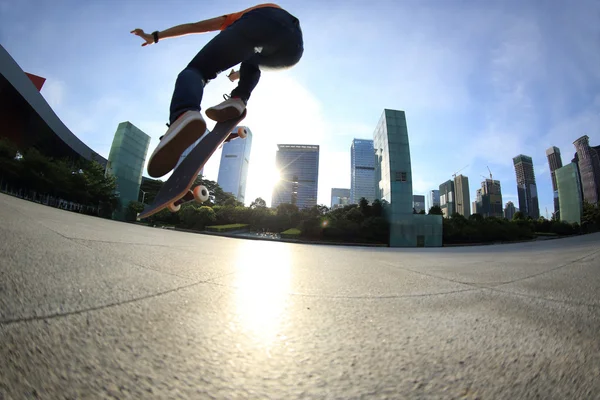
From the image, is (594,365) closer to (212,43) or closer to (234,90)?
(212,43)

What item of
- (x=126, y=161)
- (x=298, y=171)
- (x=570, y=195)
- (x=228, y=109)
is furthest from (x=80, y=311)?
(x=298, y=171)

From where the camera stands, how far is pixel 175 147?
73.2 inches

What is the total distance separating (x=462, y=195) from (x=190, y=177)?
8002 cm

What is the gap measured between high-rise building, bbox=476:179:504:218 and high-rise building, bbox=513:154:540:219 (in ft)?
19.2

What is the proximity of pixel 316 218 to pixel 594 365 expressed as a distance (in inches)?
648

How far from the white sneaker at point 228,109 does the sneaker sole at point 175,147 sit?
0.50 meters

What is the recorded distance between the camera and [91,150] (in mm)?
24547

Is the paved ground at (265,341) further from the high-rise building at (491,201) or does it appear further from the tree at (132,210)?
the high-rise building at (491,201)

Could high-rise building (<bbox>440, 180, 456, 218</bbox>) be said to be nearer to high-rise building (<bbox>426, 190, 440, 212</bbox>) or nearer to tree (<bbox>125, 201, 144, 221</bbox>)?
high-rise building (<bbox>426, 190, 440, 212</bbox>)

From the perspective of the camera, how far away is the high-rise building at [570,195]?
3334 cm

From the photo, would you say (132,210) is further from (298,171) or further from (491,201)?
(491,201)

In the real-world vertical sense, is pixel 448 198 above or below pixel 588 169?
below

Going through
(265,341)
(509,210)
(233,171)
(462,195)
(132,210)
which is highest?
(233,171)

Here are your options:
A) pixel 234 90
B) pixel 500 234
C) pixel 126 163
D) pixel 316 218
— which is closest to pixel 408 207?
pixel 316 218
